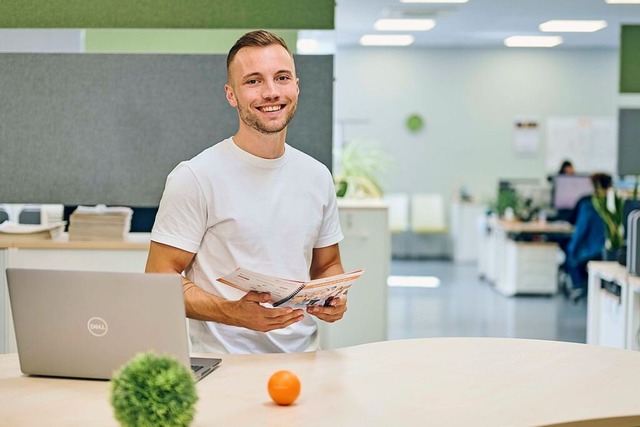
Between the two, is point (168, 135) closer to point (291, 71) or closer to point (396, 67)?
point (291, 71)

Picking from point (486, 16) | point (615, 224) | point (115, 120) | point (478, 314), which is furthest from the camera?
point (486, 16)

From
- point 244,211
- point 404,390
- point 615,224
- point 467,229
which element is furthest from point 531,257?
point 404,390

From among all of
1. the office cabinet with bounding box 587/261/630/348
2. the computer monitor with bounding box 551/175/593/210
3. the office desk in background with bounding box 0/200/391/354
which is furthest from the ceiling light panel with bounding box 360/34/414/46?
the office cabinet with bounding box 587/261/630/348

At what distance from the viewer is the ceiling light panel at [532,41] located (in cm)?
1303

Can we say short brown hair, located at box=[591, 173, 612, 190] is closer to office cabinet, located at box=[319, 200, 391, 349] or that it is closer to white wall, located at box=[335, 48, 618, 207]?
office cabinet, located at box=[319, 200, 391, 349]

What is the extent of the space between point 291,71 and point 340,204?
12.8 ft

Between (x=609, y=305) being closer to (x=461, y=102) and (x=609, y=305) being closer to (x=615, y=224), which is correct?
(x=615, y=224)

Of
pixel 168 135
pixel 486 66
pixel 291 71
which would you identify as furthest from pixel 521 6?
pixel 291 71

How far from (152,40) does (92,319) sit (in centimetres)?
293

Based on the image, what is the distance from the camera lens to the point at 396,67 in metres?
14.2

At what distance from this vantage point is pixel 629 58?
Answer: 5516 millimetres

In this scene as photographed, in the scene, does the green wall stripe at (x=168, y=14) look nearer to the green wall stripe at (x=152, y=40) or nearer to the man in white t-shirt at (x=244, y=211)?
the green wall stripe at (x=152, y=40)

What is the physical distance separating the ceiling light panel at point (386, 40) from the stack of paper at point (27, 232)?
28.8 feet

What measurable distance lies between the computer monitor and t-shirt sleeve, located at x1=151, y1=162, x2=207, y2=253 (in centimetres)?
911
